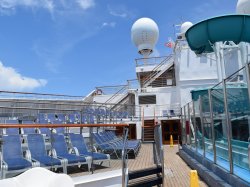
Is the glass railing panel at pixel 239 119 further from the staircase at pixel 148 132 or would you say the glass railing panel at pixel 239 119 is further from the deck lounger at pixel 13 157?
the staircase at pixel 148 132

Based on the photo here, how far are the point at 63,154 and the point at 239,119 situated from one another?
395cm

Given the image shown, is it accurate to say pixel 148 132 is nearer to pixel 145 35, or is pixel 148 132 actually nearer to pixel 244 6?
pixel 244 6

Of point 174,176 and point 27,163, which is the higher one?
point 27,163

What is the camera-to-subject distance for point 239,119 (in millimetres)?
5516

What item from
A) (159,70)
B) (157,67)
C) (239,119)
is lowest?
(239,119)

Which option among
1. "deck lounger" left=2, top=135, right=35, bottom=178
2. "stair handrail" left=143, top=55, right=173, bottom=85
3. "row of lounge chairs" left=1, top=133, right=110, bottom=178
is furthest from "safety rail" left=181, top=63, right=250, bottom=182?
"stair handrail" left=143, top=55, right=173, bottom=85

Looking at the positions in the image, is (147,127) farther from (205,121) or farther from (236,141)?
(236,141)

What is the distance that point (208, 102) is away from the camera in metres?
7.52

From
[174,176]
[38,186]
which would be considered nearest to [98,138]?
[174,176]

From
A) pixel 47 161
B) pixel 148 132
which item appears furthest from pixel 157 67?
pixel 47 161

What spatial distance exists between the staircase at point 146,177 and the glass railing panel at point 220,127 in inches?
56.2

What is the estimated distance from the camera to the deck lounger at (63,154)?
6315 mm

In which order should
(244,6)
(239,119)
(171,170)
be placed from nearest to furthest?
(239,119) < (171,170) < (244,6)

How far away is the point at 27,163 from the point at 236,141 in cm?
406
